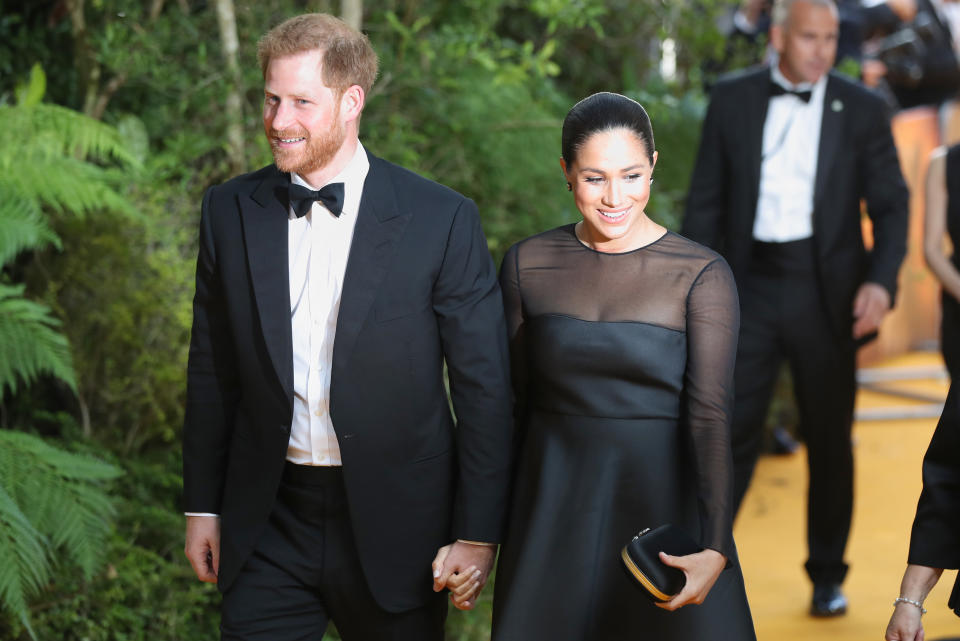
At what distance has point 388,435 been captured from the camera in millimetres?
2375

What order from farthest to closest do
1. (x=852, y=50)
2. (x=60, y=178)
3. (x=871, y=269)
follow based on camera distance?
(x=852, y=50) → (x=871, y=269) → (x=60, y=178)

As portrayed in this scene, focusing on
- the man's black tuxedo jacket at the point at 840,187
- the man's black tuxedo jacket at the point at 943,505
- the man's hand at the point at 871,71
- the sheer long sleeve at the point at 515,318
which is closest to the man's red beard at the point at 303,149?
the sheer long sleeve at the point at 515,318

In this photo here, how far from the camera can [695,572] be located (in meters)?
2.16

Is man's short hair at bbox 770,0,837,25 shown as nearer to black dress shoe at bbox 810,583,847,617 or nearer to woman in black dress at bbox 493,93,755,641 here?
black dress shoe at bbox 810,583,847,617

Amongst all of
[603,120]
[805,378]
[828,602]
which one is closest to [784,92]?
[805,378]

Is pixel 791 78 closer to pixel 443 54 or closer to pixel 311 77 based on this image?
pixel 443 54

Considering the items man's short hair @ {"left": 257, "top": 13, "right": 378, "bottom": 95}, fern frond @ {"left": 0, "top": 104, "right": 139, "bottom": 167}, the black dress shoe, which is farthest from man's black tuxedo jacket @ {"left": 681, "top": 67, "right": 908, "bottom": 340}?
man's short hair @ {"left": 257, "top": 13, "right": 378, "bottom": 95}

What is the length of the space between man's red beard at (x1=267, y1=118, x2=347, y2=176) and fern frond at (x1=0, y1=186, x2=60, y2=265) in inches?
61.8

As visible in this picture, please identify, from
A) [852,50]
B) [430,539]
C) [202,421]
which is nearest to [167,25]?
[202,421]

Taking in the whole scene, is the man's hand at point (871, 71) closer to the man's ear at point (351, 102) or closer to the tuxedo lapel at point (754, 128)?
the tuxedo lapel at point (754, 128)

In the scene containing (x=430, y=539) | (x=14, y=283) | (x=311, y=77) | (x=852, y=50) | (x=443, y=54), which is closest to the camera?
(x=311, y=77)

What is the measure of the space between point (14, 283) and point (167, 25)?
1144mm

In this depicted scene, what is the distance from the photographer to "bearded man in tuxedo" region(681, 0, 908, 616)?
163 inches

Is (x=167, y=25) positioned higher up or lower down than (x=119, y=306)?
higher up
